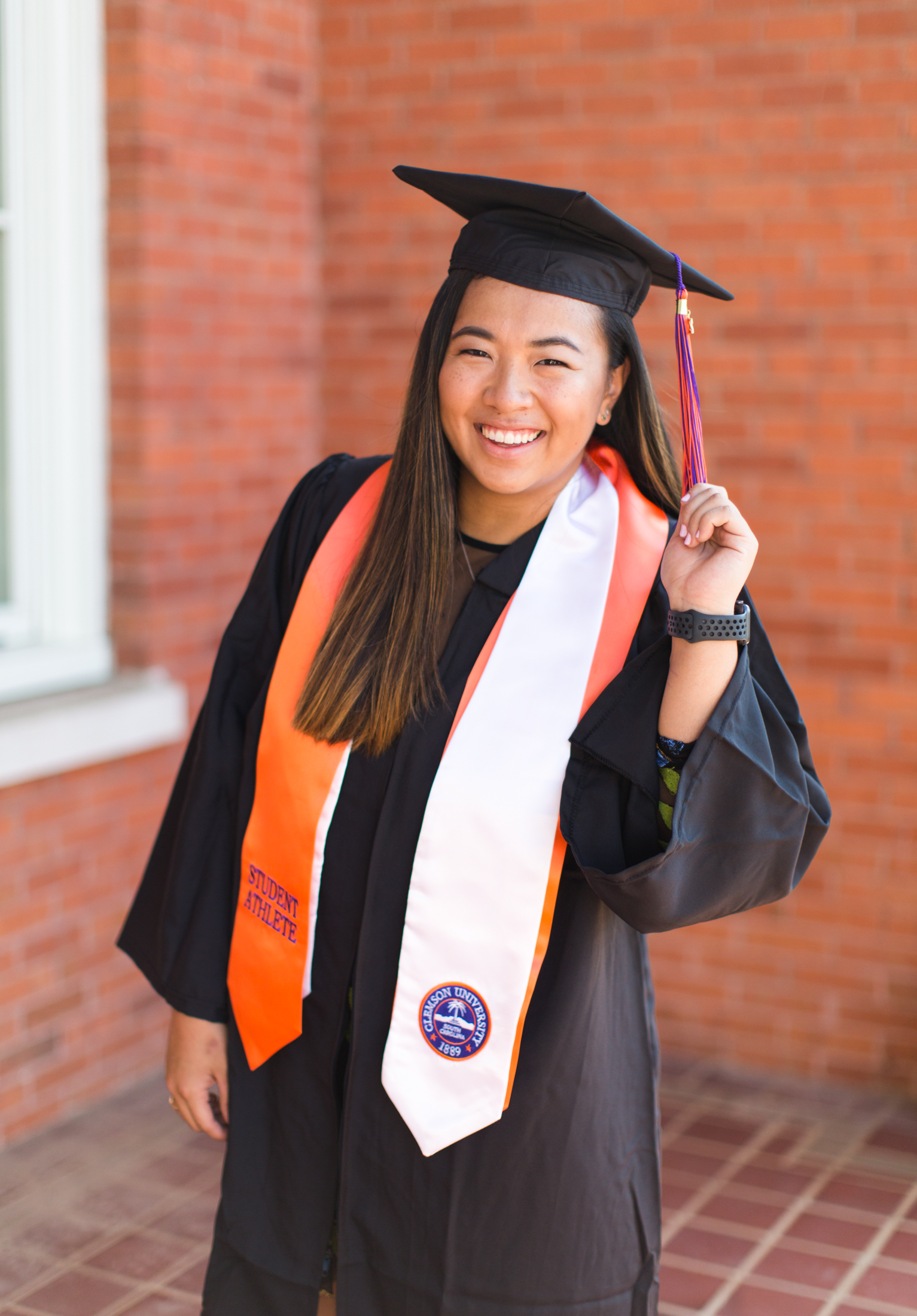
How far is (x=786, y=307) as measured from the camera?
379 centimetres

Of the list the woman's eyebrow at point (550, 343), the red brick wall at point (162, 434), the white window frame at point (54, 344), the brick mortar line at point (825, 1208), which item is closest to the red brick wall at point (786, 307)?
the red brick wall at point (162, 434)

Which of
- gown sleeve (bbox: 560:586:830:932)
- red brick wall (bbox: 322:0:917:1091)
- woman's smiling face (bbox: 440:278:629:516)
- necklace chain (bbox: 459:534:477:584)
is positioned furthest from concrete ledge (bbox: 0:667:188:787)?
gown sleeve (bbox: 560:586:830:932)

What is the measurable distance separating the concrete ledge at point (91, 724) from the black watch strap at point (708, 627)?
7.15 feet

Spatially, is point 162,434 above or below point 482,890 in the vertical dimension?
above

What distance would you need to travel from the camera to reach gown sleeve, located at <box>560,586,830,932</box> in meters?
1.64

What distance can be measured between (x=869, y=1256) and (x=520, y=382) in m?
2.38

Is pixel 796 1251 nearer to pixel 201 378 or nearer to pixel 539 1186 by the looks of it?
pixel 539 1186

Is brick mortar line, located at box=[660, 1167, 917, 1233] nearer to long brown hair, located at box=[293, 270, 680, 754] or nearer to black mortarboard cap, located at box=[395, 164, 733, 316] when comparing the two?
long brown hair, located at box=[293, 270, 680, 754]

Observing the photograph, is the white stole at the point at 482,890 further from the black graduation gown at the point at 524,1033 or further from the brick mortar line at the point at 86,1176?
the brick mortar line at the point at 86,1176

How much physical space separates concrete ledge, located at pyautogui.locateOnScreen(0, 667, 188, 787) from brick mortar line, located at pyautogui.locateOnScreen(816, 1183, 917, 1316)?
2.24 meters

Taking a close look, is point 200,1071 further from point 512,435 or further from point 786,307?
point 786,307

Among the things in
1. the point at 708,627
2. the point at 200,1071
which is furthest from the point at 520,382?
the point at 200,1071

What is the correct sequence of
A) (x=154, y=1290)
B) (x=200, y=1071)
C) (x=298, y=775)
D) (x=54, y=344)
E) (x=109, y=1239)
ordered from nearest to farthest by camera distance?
(x=298, y=775) → (x=200, y=1071) → (x=154, y=1290) → (x=109, y=1239) → (x=54, y=344)

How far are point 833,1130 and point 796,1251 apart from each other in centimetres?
67
